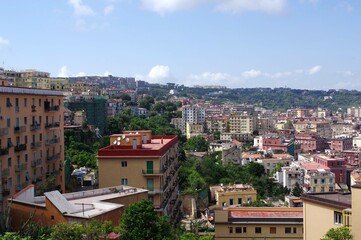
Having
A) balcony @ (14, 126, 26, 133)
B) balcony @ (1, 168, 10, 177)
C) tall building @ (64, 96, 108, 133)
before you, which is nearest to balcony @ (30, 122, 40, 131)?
balcony @ (14, 126, 26, 133)

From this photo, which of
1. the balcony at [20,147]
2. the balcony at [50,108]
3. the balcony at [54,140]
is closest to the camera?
the balcony at [20,147]

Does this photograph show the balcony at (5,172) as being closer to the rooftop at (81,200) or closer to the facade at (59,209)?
the rooftop at (81,200)

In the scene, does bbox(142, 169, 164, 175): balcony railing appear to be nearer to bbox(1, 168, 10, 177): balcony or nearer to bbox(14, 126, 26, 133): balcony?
bbox(14, 126, 26, 133): balcony

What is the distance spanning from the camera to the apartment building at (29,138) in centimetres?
2320

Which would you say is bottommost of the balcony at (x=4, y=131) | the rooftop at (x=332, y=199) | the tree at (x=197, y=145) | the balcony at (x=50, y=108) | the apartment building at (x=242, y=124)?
the tree at (x=197, y=145)

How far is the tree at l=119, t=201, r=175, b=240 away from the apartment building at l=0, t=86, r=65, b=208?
7345mm

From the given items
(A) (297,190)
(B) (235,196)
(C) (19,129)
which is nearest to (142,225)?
(C) (19,129)

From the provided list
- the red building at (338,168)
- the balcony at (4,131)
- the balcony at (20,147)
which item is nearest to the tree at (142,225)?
the balcony at (4,131)

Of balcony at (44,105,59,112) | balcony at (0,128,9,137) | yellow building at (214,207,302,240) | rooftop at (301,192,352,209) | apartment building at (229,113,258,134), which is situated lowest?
yellow building at (214,207,302,240)

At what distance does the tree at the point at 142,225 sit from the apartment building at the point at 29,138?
7.35 meters

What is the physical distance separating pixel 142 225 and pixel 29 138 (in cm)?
1094

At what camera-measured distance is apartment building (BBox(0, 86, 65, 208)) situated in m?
23.2

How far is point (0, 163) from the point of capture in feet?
73.9

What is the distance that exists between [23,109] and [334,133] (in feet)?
450
